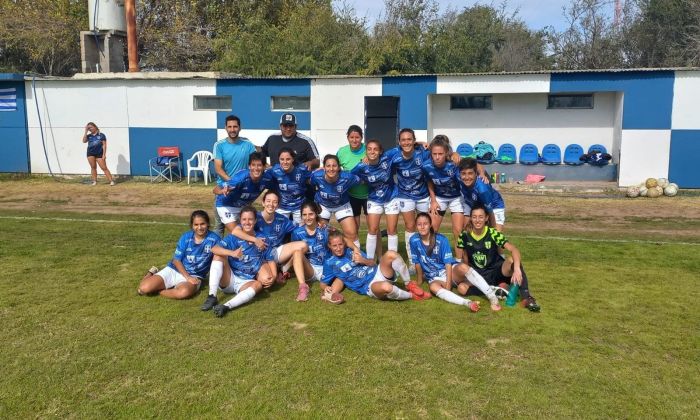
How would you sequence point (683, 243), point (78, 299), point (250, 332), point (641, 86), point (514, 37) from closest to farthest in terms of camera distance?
1. point (250, 332)
2. point (78, 299)
3. point (683, 243)
4. point (641, 86)
5. point (514, 37)

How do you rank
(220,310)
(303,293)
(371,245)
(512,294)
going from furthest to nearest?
1. (371,245)
2. (303,293)
3. (512,294)
4. (220,310)

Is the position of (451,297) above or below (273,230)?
below

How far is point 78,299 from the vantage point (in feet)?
18.4

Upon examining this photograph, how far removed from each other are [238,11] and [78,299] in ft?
78.0

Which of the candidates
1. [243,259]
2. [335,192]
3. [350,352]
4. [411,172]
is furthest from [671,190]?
[350,352]

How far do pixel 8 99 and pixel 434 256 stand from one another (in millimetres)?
15565

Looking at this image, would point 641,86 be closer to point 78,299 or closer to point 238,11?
point 78,299

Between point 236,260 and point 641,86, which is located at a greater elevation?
point 641,86

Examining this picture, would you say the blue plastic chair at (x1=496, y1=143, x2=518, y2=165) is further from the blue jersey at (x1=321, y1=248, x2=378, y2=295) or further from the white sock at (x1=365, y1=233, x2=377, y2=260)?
the blue jersey at (x1=321, y1=248, x2=378, y2=295)

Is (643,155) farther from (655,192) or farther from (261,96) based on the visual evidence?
(261,96)

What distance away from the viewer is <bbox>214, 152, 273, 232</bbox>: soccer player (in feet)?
20.2

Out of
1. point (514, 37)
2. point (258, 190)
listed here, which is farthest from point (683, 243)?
point (514, 37)

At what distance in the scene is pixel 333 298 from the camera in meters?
5.52

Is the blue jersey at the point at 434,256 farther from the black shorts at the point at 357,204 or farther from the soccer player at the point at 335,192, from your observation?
the black shorts at the point at 357,204
